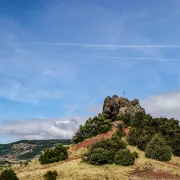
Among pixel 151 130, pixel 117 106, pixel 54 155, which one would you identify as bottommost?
pixel 54 155

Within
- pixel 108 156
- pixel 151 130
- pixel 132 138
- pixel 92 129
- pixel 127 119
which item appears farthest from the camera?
pixel 127 119

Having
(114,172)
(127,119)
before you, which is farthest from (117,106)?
(114,172)

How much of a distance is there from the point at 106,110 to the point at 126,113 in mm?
7186

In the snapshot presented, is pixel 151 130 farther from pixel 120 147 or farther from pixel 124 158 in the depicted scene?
pixel 124 158

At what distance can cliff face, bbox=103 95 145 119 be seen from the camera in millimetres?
95250

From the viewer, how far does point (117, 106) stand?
96312 millimetres

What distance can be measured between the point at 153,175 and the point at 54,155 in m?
25.5

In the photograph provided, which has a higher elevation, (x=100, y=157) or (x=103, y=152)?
(x=103, y=152)

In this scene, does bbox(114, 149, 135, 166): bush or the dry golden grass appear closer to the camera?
the dry golden grass

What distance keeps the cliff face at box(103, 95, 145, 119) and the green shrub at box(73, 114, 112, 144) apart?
417 inches

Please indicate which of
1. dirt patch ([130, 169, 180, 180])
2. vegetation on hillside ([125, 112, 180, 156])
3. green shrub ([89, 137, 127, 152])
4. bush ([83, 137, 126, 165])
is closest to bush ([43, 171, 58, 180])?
bush ([83, 137, 126, 165])

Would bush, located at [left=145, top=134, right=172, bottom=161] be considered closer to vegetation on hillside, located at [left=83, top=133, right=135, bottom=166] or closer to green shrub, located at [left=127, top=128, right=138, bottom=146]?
green shrub, located at [left=127, top=128, right=138, bottom=146]

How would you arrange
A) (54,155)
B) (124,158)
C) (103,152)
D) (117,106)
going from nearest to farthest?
(124,158), (103,152), (54,155), (117,106)

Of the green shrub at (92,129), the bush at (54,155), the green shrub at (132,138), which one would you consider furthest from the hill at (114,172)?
the green shrub at (92,129)
